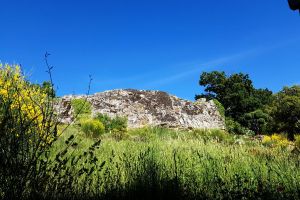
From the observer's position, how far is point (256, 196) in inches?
147

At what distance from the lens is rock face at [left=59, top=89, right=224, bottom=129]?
65.7 ft

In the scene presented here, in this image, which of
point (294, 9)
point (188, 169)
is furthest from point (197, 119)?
point (294, 9)

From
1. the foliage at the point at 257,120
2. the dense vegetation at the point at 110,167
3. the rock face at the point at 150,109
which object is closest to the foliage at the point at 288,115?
the foliage at the point at 257,120

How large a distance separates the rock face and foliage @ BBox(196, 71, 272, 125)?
48.6 ft

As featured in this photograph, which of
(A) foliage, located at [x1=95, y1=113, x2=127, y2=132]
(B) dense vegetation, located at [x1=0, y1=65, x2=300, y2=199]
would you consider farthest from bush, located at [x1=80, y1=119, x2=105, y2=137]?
(B) dense vegetation, located at [x1=0, y1=65, x2=300, y2=199]

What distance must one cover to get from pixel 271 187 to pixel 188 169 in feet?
4.93

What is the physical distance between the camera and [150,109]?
20812 millimetres

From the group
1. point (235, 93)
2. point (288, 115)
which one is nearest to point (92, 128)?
point (288, 115)

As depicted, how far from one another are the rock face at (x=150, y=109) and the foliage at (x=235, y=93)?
14.8 meters

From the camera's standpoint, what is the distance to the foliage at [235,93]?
1484 inches

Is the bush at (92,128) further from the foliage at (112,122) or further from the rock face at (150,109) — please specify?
the rock face at (150,109)

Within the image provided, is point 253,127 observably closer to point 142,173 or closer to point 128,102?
point 128,102

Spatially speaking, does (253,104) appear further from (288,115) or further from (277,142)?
(277,142)

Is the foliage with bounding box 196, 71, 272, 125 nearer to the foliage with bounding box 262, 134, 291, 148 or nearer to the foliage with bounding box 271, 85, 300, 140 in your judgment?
the foliage with bounding box 271, 85, 300, 140
